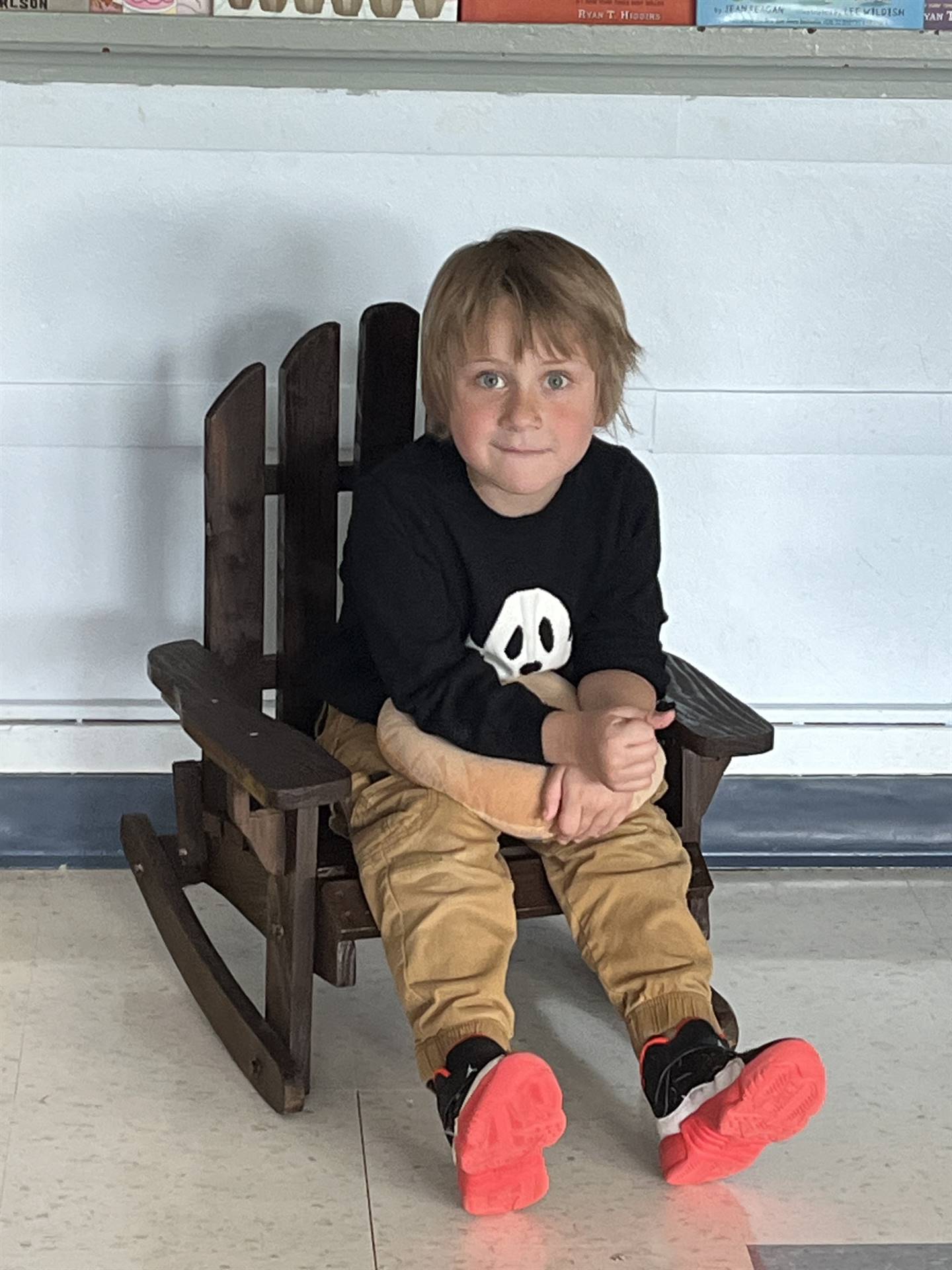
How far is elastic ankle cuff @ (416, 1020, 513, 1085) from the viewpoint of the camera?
1.85m

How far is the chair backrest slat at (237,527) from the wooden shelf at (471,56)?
490mm

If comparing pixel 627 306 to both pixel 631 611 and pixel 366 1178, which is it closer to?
pixel 631 611

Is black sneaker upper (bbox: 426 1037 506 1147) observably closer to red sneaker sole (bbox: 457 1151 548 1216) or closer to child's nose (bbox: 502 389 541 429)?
red sneaker sole (bbox: 457 1151 548 1216)

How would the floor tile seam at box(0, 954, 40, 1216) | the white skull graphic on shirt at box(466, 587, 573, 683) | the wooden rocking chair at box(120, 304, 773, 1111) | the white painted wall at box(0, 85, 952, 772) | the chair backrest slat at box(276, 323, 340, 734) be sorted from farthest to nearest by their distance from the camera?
the white painted wall at box(0, 85, 952, 772) < the chair backrest slat at box(276, 323, 340, 734) < the white skull graphic on shirt at box(466, 587, 573, 683) < the wooden rocking chair at box(120, 304, 773, 1111) < the floor tile seam at box(0, 954, 40, 1216)

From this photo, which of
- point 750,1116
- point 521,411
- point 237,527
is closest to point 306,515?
point 237,527

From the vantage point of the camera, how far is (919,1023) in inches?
88.4

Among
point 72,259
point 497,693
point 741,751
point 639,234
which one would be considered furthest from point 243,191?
point 741,751

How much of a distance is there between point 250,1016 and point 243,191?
1167mm

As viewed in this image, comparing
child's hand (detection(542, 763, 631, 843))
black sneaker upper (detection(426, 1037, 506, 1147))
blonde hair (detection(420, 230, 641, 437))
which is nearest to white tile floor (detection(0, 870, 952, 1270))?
black sneaker upper (detection(426, 1037, 506, 1147))

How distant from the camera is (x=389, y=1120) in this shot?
1990 millimetres

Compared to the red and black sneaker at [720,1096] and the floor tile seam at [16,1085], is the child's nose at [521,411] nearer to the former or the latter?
the red and black sneaker at [720,1096]

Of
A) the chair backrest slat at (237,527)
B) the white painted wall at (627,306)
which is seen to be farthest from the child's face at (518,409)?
the white painted wall at (627,306)

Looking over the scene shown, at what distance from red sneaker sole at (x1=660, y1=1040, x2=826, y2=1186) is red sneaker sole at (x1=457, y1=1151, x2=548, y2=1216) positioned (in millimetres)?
157

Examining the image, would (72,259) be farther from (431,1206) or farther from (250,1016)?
(431,1206)
